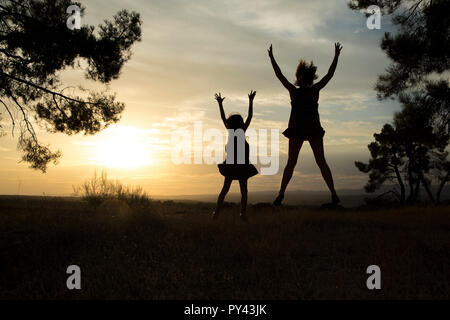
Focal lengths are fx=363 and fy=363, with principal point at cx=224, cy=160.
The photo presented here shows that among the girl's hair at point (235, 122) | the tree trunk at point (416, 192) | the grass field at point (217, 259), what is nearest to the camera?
the grass field at point (217, 259)

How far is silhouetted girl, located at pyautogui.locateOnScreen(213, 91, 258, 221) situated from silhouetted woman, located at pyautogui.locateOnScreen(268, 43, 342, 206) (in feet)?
2.64

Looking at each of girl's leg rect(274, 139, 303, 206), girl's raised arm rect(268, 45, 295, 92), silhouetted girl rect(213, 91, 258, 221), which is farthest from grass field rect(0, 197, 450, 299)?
girl's raised arm rect(268, 45, 295, 92)

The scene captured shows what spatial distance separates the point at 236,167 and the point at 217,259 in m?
2.79

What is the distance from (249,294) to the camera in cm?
377

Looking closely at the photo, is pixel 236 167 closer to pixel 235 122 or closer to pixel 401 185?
pixel 235 122

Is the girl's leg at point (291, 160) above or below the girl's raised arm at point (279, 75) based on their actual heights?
below

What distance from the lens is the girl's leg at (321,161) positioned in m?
7.04

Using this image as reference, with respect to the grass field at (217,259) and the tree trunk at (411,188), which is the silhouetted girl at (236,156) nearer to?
the grass field at (217,259)

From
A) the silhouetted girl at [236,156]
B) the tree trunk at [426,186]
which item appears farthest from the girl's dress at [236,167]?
the tree trunk at [426,186]

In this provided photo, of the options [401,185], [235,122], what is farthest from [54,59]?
[401,185]

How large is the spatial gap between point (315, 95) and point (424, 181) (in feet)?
53.1

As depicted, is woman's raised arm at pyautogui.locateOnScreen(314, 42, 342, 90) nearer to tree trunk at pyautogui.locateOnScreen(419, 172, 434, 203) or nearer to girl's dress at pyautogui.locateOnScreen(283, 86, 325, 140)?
girl's dress at pyautogui.locateOnScreen(283, 86, 325, 140)
